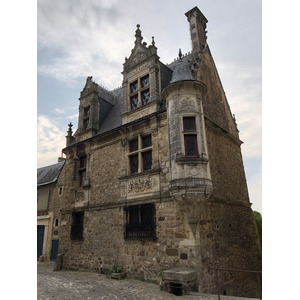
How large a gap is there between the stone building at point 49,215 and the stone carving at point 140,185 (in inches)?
368

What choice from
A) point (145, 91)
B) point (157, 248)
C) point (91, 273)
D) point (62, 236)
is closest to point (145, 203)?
point (157, 248)

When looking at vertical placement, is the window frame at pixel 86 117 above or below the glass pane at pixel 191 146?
above

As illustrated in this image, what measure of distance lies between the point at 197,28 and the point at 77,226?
37.2 ft

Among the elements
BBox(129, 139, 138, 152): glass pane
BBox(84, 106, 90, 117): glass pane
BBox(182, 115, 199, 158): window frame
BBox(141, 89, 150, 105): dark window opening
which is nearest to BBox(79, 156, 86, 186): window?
BBox(84, 106, 90, 117): glass pane

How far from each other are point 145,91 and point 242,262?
821cm

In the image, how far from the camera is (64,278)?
30.3 feet

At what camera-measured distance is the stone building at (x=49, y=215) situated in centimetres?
1616

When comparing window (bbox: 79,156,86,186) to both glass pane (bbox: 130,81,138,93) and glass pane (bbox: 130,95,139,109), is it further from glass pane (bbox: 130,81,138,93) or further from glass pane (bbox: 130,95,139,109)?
glass pane (bbox: 130,81,138,93)

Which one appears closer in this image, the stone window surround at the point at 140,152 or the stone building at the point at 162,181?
the stone building at the point at 162,181

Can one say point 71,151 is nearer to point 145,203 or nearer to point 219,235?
point 145,203

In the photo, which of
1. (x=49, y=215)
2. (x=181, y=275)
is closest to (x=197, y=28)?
(x=181, y=275)

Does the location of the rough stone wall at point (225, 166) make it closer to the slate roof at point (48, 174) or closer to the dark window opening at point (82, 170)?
the dark window opening at point (82, 170)

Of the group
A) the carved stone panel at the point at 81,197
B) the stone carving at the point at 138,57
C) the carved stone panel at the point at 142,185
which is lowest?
the carved stone panel at the point at 81,197

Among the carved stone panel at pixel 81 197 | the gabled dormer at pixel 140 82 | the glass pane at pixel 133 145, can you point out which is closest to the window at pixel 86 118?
the gabled dormer at pixel 140 82
